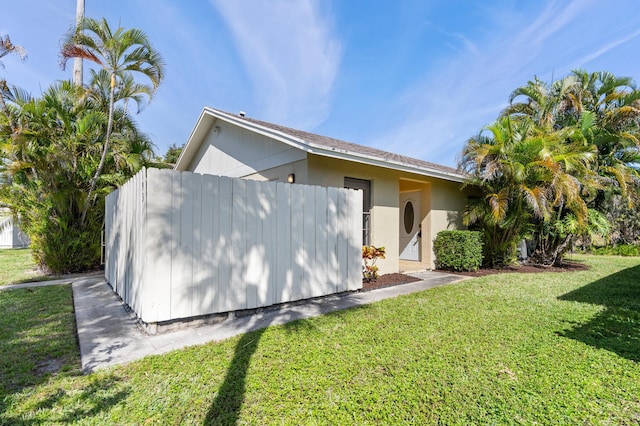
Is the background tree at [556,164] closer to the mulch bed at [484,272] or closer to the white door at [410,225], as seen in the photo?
the mulch bed at [484,272]

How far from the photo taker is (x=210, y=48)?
475 inches

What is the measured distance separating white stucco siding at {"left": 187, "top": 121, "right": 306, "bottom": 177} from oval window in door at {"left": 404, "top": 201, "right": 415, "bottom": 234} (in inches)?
214

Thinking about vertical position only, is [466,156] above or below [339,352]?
above

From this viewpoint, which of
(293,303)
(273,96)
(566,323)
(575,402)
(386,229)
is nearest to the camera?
(575,402)

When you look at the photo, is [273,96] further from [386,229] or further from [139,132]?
[386,229]

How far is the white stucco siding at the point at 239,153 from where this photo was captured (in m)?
8.18

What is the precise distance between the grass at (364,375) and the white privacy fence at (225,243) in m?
0.87

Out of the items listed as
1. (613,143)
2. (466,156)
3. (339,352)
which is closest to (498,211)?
(466,156)

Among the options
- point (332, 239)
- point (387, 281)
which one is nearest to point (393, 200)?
point (387, 281)

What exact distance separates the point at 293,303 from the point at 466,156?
749 centimetres

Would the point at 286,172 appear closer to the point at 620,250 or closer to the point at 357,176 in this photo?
the point at 357,176

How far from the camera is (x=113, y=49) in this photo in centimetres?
826

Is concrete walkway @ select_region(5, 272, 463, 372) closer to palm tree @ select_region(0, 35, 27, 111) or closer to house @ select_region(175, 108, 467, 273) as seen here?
house @ select_region(175, 108, 467, 273)

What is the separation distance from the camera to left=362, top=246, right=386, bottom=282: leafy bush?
7578 millimetres
